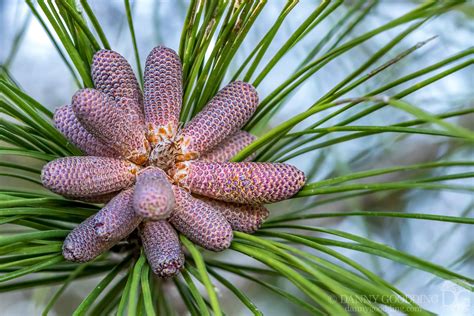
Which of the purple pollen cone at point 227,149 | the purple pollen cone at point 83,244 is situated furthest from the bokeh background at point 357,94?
the purple pollen cone at point 83,244

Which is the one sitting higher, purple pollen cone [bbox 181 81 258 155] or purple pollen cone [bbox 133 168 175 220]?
purple pollen cone [bbox 181 81 258 155]

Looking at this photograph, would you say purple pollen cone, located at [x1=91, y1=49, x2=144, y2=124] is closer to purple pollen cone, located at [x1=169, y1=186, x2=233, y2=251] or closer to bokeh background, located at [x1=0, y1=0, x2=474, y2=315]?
purple pollen cone, located at [x1=169, y1=186, x2=233, y2=251]

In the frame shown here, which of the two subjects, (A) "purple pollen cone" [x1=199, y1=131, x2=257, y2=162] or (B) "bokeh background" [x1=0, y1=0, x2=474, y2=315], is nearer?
(A) "purple pollen cone" [x1=199, y1=131, x2=257, y2=162]

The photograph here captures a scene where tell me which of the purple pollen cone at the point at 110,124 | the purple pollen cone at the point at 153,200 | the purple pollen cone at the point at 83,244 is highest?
the purple pollen cone at the point at 110,124

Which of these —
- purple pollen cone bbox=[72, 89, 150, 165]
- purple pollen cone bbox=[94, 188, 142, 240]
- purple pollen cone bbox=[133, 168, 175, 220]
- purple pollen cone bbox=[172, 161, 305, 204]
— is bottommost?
purple pollen cone bbox=[94, 188, 142, 240]

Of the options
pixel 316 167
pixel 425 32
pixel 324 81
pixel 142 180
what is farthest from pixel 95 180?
pixel 425 32

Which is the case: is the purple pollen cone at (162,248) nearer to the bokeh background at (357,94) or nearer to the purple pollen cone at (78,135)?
the purple pollen cone at (78,135)

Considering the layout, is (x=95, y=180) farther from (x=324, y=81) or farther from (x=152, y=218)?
(x=324, y=81)

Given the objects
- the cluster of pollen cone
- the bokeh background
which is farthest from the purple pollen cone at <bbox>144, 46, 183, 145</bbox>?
the bokeh background
